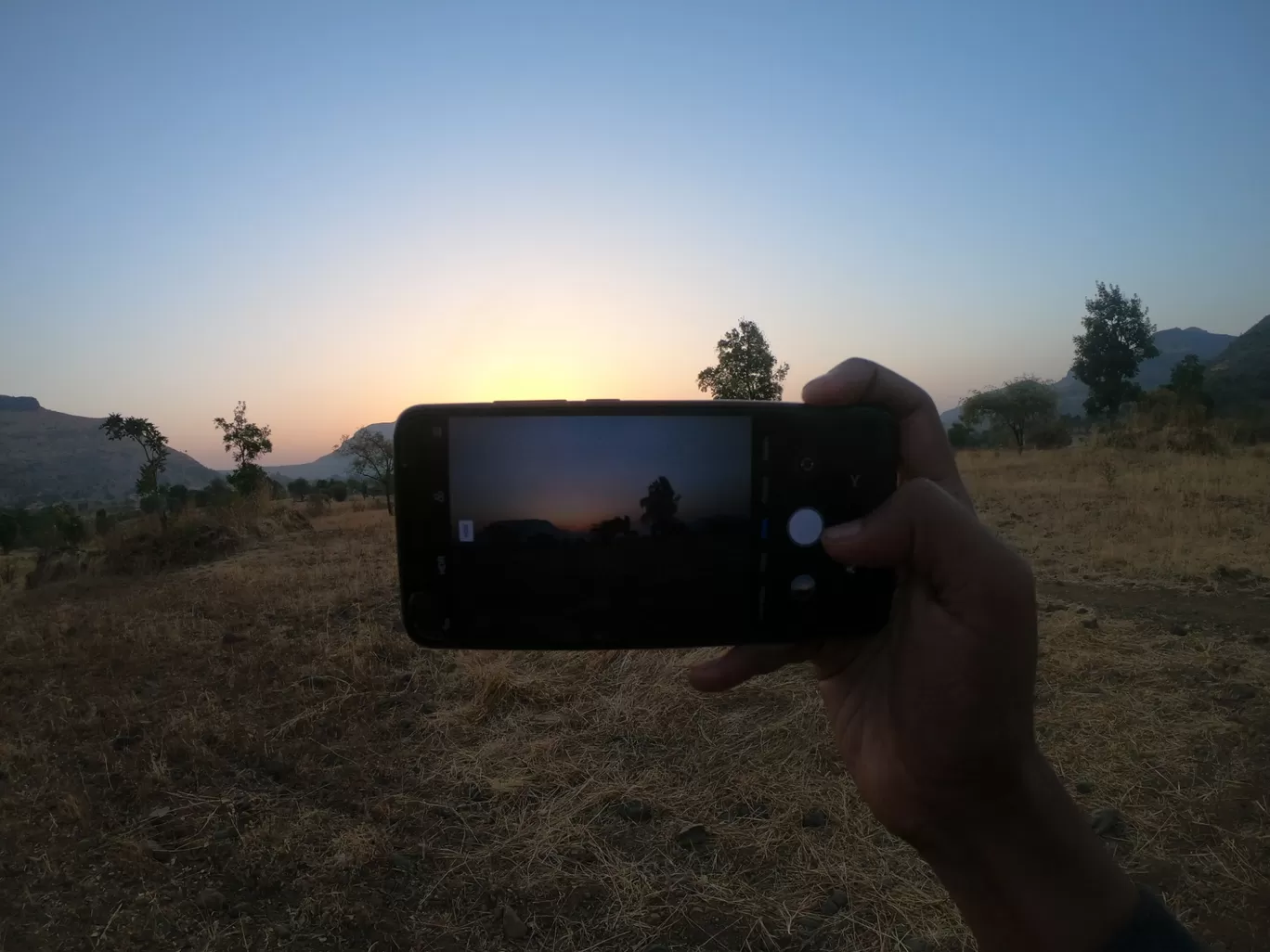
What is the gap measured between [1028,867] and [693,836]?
2205 mm

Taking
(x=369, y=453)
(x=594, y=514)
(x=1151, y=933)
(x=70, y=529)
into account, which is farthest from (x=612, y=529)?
(x=369, y=453)

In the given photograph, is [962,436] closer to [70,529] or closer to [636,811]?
[70,529]

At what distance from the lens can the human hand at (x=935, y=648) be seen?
3.90 ft

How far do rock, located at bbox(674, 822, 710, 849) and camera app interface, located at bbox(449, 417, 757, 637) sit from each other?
2.12 meters

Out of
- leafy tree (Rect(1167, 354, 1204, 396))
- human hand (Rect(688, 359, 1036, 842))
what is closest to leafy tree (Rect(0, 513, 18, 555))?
human hand (Rect(688, 359, 1036, 842))

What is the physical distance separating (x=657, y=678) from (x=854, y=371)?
360 cm

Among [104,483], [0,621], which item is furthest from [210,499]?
[104,483]

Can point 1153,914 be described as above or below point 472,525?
below

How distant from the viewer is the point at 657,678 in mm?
4625

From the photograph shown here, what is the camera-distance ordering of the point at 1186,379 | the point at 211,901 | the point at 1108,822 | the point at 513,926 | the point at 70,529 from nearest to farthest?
1. the point at 513,926
2. the point at 211,901
3. the point at 1108,822
4. the point at 70,529
5. the point at 1186,379

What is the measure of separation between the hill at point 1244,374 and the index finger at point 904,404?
1427 inches

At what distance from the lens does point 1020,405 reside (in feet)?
123

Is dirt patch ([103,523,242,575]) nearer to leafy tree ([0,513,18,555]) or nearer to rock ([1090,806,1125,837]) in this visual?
leafy tree ([0,513,18,555])

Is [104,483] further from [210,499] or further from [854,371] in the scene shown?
[854,371]
